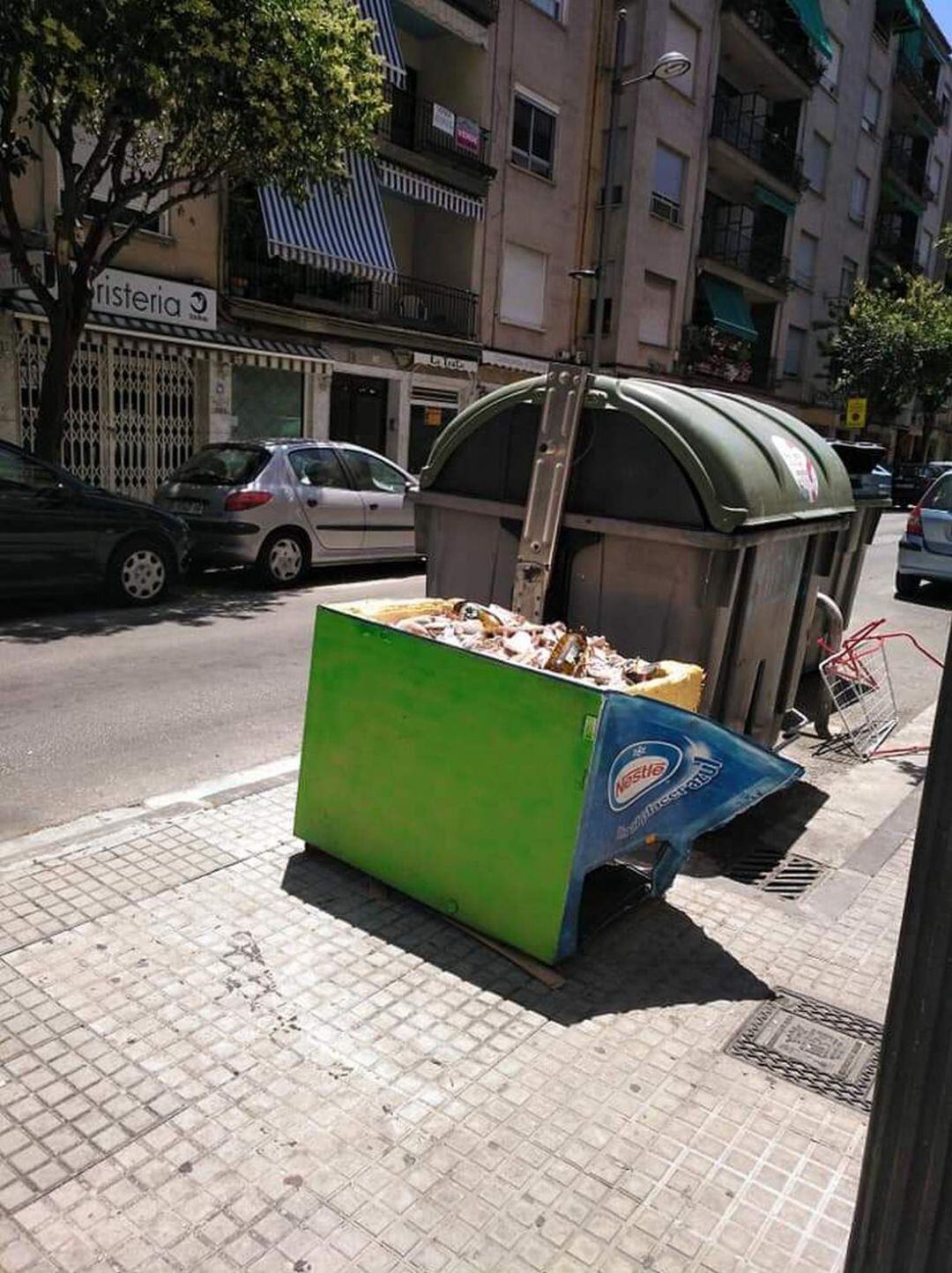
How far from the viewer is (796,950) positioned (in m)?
3.71

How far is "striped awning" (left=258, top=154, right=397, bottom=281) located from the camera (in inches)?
653

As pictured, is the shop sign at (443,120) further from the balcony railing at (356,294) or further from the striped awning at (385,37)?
the balcony railing at (356,294)

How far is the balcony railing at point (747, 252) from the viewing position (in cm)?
3067

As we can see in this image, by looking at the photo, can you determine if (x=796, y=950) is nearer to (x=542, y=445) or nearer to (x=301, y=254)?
(x=542, y=445)

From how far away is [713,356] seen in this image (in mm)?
29047

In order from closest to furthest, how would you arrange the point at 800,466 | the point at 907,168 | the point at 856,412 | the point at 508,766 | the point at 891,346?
the point at 508,766 → the point at 800,466 → the point at 856,412 → the point at 891,346 → the point at 907,168

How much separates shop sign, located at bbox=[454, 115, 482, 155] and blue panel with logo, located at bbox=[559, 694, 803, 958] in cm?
2055

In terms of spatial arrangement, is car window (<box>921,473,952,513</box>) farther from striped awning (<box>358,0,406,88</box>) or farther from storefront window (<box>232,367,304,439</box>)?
striped awning (<box>358,0,406,88</box>)

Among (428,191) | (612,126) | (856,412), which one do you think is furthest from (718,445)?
(856,412)

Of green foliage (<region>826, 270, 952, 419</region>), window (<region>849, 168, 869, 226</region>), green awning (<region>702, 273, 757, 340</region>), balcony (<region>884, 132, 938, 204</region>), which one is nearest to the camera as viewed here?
green awning (<region>702, 273, 757, 340</region>)

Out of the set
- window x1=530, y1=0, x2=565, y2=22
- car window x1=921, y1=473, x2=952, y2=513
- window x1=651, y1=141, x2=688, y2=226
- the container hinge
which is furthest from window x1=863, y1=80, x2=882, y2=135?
the container hinge

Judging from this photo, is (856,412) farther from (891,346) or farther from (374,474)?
(374,474)

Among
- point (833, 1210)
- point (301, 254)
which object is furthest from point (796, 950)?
point (301, 254)

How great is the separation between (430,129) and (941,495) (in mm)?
14200
